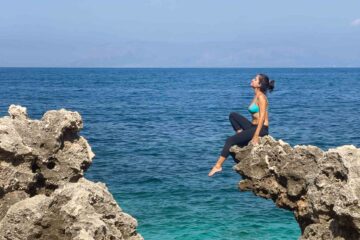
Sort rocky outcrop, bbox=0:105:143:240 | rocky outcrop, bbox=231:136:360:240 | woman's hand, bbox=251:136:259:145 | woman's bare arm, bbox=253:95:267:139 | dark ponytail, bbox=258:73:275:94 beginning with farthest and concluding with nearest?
dark ponytail, bbox=258:73:275:94, woman's bare arm, bbox=253:95:267:139, woman's hand, bbox=251:136:259:145, rocky outcrop, bbox=231:136:360:240, rocky outcrop, bbox=0:105:143:240

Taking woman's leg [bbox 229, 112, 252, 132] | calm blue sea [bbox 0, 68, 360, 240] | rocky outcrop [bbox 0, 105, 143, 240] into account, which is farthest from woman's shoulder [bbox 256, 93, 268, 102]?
calm blue sea [bbox 0, 68, 360, 240]

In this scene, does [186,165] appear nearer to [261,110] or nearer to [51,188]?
[261,110]

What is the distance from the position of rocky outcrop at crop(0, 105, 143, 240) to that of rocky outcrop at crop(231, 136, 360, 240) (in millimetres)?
2650

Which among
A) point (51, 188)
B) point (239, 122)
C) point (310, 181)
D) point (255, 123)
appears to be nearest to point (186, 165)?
point (239, 122)

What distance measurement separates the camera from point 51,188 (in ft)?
35.2

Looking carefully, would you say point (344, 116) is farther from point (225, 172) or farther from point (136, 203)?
point (136, 203)

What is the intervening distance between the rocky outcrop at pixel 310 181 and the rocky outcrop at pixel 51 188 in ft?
8.69

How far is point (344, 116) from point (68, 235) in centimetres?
5029

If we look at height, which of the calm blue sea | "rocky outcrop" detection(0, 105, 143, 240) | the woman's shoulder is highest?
the woman's shoulder

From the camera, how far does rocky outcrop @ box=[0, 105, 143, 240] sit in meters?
8.39

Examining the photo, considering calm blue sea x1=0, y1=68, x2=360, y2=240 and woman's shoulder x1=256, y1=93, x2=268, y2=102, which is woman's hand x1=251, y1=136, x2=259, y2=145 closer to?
woman's shoulder x1=256, y1=93, x2=268, y2=102

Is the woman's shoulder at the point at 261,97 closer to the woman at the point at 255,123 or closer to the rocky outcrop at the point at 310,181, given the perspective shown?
the woman at the point at 255,123

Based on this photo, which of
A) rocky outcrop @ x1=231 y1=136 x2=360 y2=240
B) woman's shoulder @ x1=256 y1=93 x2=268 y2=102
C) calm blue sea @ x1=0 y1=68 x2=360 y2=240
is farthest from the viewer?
calm blue sea @ x1=0 y1=68 x2=360 y2=240

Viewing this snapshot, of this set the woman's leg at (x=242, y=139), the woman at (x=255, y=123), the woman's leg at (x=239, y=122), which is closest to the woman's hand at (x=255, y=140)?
the woman at (x=255, y=123)
